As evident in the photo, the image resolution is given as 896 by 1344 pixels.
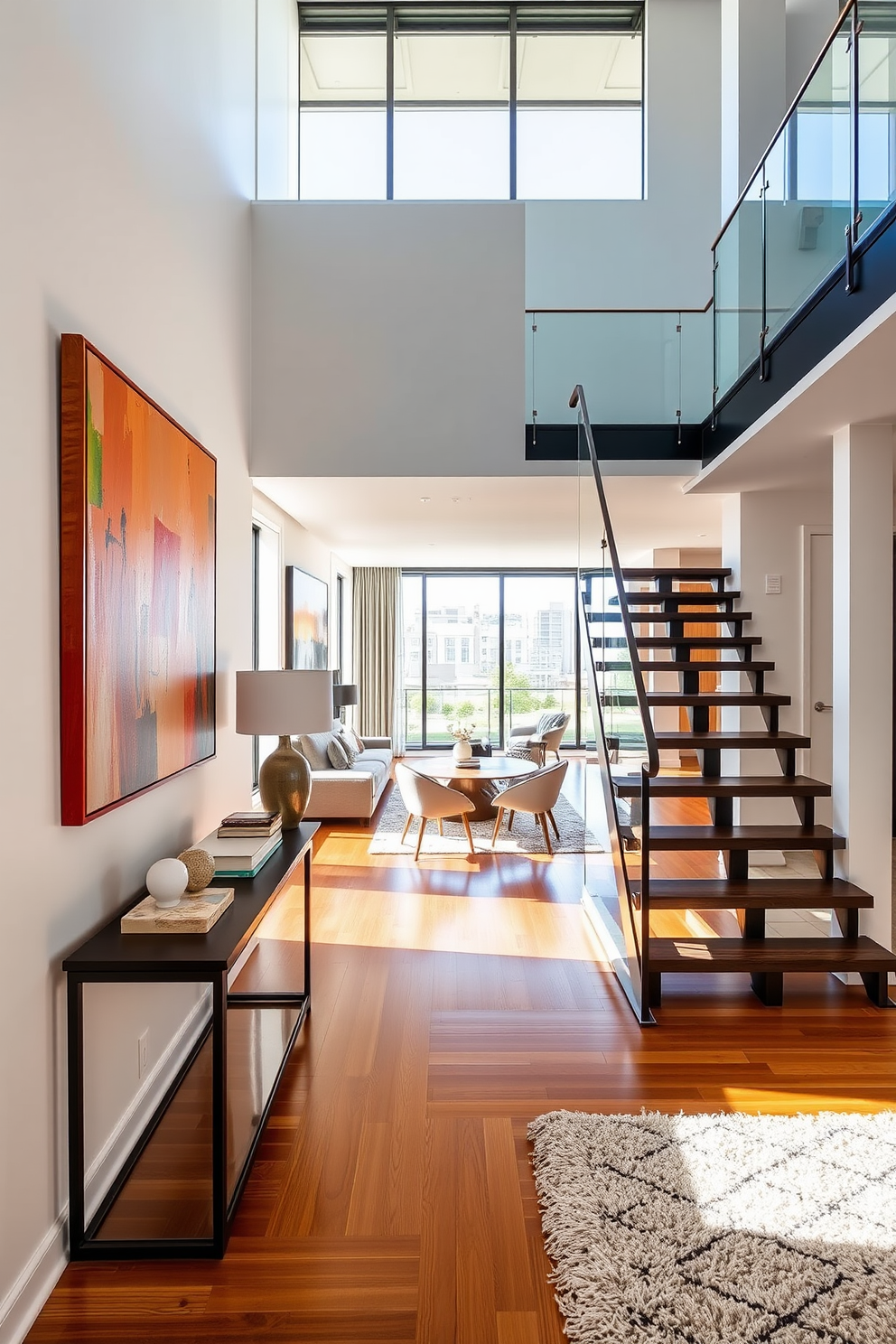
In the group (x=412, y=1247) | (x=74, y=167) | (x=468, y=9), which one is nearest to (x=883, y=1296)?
(x=412, y=1247)

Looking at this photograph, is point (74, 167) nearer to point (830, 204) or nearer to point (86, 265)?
point (86, 265)

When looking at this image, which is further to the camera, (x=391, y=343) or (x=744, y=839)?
(x=391, y=343)

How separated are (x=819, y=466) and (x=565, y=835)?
3239 mm

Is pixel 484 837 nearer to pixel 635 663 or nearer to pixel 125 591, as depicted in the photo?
pixel 635 663

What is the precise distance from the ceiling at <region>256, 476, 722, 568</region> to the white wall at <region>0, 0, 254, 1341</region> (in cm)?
209

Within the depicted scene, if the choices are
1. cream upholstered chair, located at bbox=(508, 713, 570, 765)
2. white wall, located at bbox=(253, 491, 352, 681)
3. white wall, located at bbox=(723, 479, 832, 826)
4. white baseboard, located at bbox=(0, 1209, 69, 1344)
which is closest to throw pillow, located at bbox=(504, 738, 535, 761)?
A: cream upholstered chair, located at bbox=(508, 713, 570, 765)

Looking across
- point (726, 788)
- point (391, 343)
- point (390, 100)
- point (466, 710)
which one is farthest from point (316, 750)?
point (390, 100)

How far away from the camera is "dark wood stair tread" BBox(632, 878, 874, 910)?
3.33 m

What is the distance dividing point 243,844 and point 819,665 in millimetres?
4164

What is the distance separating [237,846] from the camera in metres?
2.79

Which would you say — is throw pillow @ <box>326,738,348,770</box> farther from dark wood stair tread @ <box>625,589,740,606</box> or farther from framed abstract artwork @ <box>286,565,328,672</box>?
dark wood stair tread @ <box>625,589,740,606</box>

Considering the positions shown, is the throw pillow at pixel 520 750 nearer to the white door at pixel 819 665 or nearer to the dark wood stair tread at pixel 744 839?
the white door at pixel 819 665

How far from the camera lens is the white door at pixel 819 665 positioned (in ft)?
17.5

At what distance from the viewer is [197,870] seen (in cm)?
238
